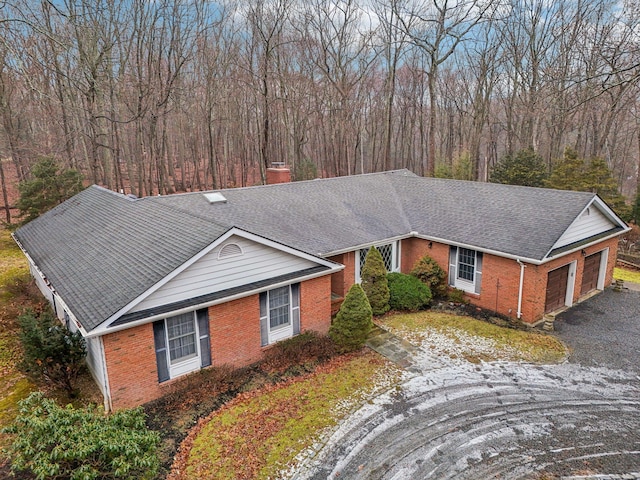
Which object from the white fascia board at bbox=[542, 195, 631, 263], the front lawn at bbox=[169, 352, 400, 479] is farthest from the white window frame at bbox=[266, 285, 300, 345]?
the white fascia board at bbox=[542, 195, 631, 263]

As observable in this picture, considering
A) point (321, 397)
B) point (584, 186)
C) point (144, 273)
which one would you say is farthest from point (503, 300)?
point (584, 186)

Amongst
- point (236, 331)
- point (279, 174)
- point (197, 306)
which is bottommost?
point (236, 331)

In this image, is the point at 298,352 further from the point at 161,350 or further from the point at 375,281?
the point at 375,281

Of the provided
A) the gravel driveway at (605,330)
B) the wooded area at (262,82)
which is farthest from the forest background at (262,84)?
the gravel driveway at (605,330)

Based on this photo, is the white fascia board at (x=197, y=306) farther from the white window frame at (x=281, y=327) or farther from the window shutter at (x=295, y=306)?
the white window frame at (x=281, y=327)

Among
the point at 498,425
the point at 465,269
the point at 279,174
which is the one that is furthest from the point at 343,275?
the point at 498,425

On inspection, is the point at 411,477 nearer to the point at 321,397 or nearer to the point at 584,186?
the point at 321,397
